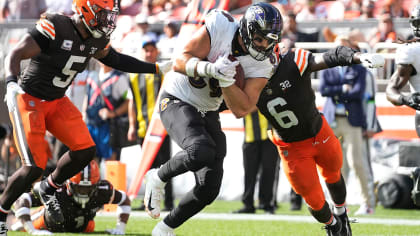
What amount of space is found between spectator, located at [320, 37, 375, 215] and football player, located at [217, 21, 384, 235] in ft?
9.77

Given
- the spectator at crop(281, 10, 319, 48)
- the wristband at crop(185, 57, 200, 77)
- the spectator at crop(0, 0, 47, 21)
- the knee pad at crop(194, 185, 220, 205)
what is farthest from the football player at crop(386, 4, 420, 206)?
the spectator at crop(0, 0, 47, 21)

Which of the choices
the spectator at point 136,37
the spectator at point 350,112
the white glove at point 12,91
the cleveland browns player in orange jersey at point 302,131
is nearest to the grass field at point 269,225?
the spectator at point 350,112

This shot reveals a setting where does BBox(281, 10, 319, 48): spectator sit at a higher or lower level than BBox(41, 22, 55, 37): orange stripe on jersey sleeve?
lower

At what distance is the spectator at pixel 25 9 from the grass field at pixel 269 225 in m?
6.69

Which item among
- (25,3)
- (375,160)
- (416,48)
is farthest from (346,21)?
(25,3)

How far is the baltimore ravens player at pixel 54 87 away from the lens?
5.99 meters

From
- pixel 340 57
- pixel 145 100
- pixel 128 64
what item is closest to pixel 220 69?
pixel 340 57

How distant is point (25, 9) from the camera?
1449 centimetres

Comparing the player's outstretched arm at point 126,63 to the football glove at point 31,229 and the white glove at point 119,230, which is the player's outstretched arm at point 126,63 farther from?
the football glove at point 31,229

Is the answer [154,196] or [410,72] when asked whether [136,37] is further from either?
[154,196]

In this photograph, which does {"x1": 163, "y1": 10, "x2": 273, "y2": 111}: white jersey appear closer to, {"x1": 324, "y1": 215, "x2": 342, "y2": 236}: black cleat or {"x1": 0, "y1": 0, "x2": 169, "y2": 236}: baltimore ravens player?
{"x1": 0, "y1": 0, "x2": 169, "y2": 236}: baltimore ravens player

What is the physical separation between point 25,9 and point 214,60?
9836mm

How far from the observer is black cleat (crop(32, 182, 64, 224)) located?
671cm

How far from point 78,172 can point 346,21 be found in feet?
20.9
